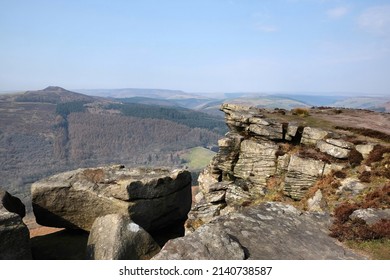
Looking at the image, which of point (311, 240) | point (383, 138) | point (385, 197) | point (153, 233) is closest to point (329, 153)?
point (383, 138)

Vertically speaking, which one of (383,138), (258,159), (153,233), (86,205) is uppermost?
(383,138)

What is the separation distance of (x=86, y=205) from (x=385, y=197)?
63.6 feet

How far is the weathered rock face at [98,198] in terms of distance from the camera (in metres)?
22.6

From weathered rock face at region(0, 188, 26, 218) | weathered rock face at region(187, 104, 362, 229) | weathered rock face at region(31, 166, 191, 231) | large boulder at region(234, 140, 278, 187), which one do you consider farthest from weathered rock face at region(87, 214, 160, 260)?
large boulder at region(234, 140, 278, 187)

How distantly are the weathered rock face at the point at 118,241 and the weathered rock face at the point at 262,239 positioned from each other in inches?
215

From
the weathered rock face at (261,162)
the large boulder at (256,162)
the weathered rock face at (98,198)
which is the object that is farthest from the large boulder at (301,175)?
the weathered rock face at (98,198)

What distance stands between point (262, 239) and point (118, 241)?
7.90 metres

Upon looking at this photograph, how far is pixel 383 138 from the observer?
27.1 metres

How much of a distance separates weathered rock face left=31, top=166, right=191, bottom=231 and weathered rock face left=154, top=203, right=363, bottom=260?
9.56 meters

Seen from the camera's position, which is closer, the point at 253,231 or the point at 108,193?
the point at 253,231

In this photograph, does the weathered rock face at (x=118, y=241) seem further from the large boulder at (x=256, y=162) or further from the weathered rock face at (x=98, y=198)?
the large boulder at (x=256, y=162)

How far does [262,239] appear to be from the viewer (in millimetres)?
13406

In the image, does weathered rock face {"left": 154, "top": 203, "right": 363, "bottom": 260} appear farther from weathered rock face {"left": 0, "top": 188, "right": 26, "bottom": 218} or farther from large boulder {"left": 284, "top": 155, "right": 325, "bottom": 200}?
weathered rock face {"left": 0, "top": 188, "right": 26, "bottom": 218}

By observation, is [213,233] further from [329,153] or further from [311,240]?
[329,153]
